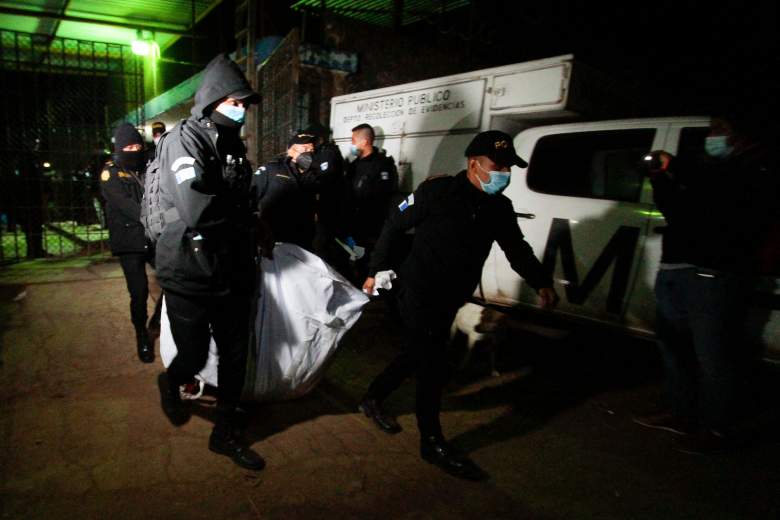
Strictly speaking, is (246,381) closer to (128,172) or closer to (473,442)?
(473,442)

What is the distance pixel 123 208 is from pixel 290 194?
48.6 inches

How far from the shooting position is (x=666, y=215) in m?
2.88

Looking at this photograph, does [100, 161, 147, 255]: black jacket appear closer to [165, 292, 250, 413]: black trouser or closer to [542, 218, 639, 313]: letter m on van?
[165, 292, 250, 413]: black trouser

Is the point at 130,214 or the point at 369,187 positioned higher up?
the point at 369,187

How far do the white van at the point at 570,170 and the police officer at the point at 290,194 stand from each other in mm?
1719

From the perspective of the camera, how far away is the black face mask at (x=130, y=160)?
3695 mm

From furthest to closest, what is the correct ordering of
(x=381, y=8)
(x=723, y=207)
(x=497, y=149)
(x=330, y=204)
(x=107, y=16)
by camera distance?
(x=107, y=16) → (x=381, y=8) → (x=330, y=204) → (x=723, y=207) → (x=497, y=149)

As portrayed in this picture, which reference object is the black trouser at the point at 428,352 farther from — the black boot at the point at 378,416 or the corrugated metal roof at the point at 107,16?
the corrugated metal roof at the point at 107,16

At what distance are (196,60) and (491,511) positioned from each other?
37.5ft

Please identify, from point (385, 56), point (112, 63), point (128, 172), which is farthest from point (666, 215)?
point (112, 63)

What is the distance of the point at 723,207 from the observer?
2.63 meters

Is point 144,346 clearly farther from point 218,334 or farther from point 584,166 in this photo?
point 584,166

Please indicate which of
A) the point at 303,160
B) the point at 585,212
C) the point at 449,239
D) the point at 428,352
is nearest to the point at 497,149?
the point at 449,239

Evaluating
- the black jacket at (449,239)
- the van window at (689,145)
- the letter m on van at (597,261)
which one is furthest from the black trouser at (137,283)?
the van window at (689,145)
